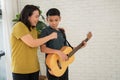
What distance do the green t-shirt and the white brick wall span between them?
1.30m

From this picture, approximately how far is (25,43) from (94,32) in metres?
1.46

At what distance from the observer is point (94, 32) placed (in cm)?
298

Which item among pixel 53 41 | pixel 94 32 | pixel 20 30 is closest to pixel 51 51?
pixel 53 41

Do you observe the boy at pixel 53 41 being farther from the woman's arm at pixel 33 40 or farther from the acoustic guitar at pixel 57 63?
the woman's arm at pixel 33 40

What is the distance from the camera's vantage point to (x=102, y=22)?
2.92 meters

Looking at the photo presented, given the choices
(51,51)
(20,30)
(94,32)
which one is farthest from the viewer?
(94,32)

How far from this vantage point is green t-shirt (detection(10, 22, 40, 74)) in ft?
5.74

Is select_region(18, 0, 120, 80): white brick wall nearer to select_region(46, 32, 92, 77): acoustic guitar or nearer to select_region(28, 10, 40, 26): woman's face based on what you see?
select_region(46, 32, 92, 77): acoustic guitar

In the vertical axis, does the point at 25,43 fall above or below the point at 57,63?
above

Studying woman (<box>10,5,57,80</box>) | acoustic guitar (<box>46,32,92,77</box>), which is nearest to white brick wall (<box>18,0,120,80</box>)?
acoustic guitar (<box>46,32,92,77</box>)

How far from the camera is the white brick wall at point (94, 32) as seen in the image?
2.89 m

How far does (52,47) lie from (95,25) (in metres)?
1.21

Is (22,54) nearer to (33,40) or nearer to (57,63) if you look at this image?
(33,40)

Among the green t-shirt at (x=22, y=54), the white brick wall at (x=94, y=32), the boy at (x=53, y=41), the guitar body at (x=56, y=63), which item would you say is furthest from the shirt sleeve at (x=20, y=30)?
the white brick wall at (x=94, y=32)
